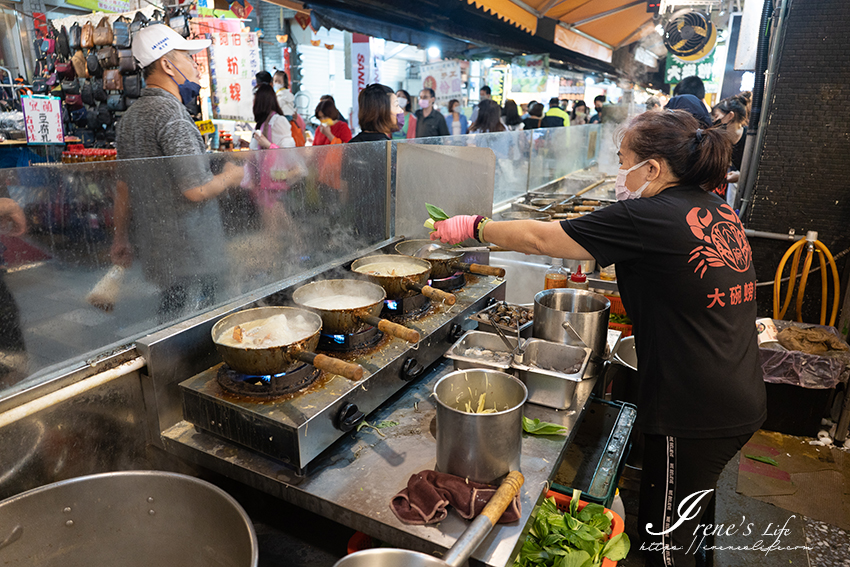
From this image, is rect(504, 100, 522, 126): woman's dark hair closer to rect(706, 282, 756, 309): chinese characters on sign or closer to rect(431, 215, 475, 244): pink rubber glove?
rect(431, 215, 475, 244): pink rubber glove

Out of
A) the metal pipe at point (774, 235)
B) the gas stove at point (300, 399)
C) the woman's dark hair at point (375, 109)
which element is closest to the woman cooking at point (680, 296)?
the gas stove at point (300, 399)

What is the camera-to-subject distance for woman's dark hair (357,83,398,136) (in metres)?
3.85

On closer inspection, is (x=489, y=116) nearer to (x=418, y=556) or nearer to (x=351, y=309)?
(x=351, y=309)

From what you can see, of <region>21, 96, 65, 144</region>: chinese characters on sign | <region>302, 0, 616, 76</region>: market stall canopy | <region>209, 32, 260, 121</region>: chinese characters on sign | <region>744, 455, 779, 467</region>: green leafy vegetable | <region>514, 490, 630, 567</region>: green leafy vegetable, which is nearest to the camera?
<region>514, 490, 630, 567</region>: green leafy vegetable

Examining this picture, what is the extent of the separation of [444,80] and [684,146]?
29.6 feet

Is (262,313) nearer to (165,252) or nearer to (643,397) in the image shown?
(165,252)

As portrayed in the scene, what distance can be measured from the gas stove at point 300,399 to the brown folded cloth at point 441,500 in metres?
0.30

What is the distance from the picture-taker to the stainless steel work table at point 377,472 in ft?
4.83

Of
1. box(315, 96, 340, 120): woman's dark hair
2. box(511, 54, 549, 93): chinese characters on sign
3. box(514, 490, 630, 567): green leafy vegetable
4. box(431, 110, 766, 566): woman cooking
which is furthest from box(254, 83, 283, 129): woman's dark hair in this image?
box(511, 54, 549, 93): chinese characters on sign

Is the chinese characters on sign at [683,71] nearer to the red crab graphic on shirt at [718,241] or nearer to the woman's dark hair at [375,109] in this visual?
the woman's dark hair at [375,109]

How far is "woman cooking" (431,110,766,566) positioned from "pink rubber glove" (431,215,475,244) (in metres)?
0.36

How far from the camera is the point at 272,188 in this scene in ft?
7.47

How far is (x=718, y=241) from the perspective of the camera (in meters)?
1.89

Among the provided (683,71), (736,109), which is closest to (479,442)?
(736,109)
